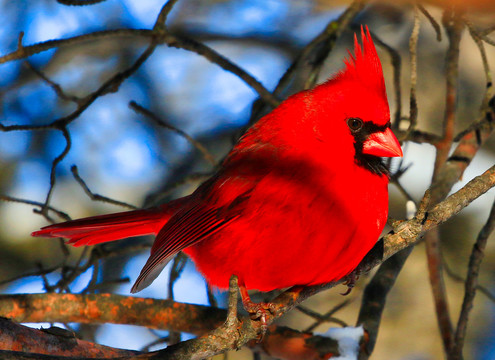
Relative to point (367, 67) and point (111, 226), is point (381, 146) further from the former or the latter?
point (111, 226)

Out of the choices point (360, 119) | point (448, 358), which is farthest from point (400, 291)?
point (360, 119)

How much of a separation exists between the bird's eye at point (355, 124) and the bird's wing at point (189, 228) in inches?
18.0

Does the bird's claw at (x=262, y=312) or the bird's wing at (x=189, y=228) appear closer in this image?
the bird's claw at (x=262, y=312)

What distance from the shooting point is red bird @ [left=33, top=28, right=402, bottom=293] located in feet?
6.89

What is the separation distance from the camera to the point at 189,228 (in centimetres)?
238

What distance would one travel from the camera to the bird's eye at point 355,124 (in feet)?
7.76

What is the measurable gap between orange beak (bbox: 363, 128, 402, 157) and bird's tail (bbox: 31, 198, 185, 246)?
2.81 ft

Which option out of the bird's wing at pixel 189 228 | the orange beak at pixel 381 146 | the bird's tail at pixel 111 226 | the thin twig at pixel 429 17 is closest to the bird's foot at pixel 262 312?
the bird's wing at pixel 189 228

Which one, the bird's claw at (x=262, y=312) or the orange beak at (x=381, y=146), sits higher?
the orange beak at (x=381, y=146)

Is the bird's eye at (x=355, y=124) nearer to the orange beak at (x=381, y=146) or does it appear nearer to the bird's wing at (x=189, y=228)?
the orange beak at (x=381, y=146)

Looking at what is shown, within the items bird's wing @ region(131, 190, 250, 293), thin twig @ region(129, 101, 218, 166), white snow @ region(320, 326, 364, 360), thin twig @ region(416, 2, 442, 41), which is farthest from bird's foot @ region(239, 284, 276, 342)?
thin twig @ region(416, 2, 442, 41)

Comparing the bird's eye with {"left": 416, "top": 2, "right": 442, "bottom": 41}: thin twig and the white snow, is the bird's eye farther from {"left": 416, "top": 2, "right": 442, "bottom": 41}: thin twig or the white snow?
the white snow

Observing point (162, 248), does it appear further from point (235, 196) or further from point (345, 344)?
point (345, 344)

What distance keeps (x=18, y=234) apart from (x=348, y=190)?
269cm
